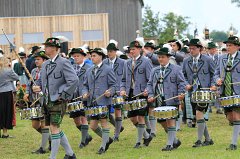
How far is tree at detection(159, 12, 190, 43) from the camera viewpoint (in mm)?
68500

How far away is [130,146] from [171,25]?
58.8m

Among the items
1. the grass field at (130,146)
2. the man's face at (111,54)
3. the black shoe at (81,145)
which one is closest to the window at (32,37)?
the grass field at (130,146)

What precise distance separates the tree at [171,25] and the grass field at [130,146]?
46591mm

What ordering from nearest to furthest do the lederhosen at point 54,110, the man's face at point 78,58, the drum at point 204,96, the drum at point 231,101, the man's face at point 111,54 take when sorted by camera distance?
1. the lederhosen at point 54,110
2. the drum at point 231,101
3. the drum at point 204,96
4. the man's face at point 78,58
5. the man's face at point 111,54

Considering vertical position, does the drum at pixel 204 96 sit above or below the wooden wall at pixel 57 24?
below

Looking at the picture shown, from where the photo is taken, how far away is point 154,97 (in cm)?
1484

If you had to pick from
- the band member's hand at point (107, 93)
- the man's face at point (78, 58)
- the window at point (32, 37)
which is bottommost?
the band member's hand at point (107, 93)

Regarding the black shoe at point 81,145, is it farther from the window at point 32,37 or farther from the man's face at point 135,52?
the window at point 32,37

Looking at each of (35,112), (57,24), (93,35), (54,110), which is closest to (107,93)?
(35,112)

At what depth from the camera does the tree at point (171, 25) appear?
68500 mm

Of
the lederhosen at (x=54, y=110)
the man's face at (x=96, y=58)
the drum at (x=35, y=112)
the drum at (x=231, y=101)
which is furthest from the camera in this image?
the man's face at (x=96, y=58)

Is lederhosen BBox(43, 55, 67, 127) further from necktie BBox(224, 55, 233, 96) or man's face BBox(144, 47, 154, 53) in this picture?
man's face BBox(144, 47, 154, 53)

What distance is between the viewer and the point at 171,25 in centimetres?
7425

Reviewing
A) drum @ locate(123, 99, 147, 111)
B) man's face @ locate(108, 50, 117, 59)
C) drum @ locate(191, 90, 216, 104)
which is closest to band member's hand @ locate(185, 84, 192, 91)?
drum @ locate(191, 90, 216, 104)
